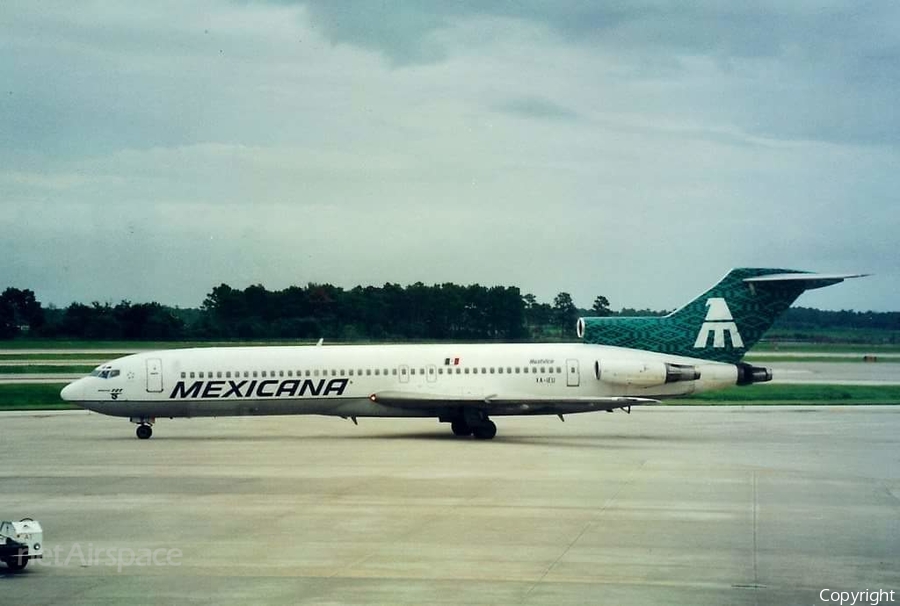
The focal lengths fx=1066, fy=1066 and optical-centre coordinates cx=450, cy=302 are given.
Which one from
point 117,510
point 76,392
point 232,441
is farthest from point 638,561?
point 76,392

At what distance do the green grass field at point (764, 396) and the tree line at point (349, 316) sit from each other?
359 cm

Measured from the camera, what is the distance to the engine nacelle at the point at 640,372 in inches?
1281

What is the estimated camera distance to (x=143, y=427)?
33.6 meters

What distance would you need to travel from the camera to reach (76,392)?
33219 mm

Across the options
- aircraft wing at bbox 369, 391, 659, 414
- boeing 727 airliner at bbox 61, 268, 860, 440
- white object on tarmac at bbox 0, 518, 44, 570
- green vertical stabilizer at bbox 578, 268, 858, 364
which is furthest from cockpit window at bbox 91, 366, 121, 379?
white object on tarmac at bbox 0, 518, 44, 570

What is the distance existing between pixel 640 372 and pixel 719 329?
3.09 meters

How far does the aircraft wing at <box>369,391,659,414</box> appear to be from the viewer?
3197 centimetres

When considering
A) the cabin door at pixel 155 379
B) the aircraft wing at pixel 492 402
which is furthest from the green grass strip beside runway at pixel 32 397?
the aircraft wing at pixel 492 402

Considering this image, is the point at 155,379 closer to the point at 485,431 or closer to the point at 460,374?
the point at 460,374

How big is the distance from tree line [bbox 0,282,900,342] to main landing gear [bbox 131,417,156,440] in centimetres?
2084

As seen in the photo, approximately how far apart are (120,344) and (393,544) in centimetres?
5503

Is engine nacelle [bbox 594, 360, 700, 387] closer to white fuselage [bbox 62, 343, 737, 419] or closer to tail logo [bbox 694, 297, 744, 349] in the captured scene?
white fuselage [bbox 62, 343, 737, 419]

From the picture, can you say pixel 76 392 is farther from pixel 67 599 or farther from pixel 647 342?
→ pixel 67 599

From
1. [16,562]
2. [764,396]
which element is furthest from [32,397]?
[16,562]
